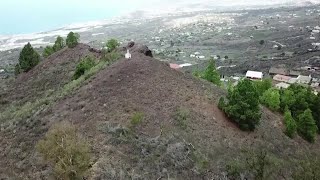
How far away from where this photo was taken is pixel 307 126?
176ft

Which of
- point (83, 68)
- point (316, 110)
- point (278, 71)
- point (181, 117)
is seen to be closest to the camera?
point (181, 117)

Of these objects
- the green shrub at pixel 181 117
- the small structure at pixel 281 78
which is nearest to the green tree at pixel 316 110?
the green shrub at pixel 181 117

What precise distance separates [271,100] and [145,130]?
28557 millimetres

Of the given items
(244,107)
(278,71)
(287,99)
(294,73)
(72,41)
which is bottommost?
(294,73)

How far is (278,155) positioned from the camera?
44.2 meters

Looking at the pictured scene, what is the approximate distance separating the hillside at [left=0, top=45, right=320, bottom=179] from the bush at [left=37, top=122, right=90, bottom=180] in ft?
4.39

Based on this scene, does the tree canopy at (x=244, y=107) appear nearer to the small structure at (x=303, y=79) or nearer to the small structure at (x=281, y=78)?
the small structure at (x=303, y=79)

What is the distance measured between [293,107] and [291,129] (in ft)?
28.5

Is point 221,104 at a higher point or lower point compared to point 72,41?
lower

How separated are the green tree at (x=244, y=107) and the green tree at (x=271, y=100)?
51.1 feet

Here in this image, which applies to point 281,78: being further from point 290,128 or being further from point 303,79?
point 290,128

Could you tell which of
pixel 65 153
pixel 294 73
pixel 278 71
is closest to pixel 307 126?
pixel 65 153

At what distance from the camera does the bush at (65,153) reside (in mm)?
27891

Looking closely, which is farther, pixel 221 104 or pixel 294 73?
pixel 294 73
